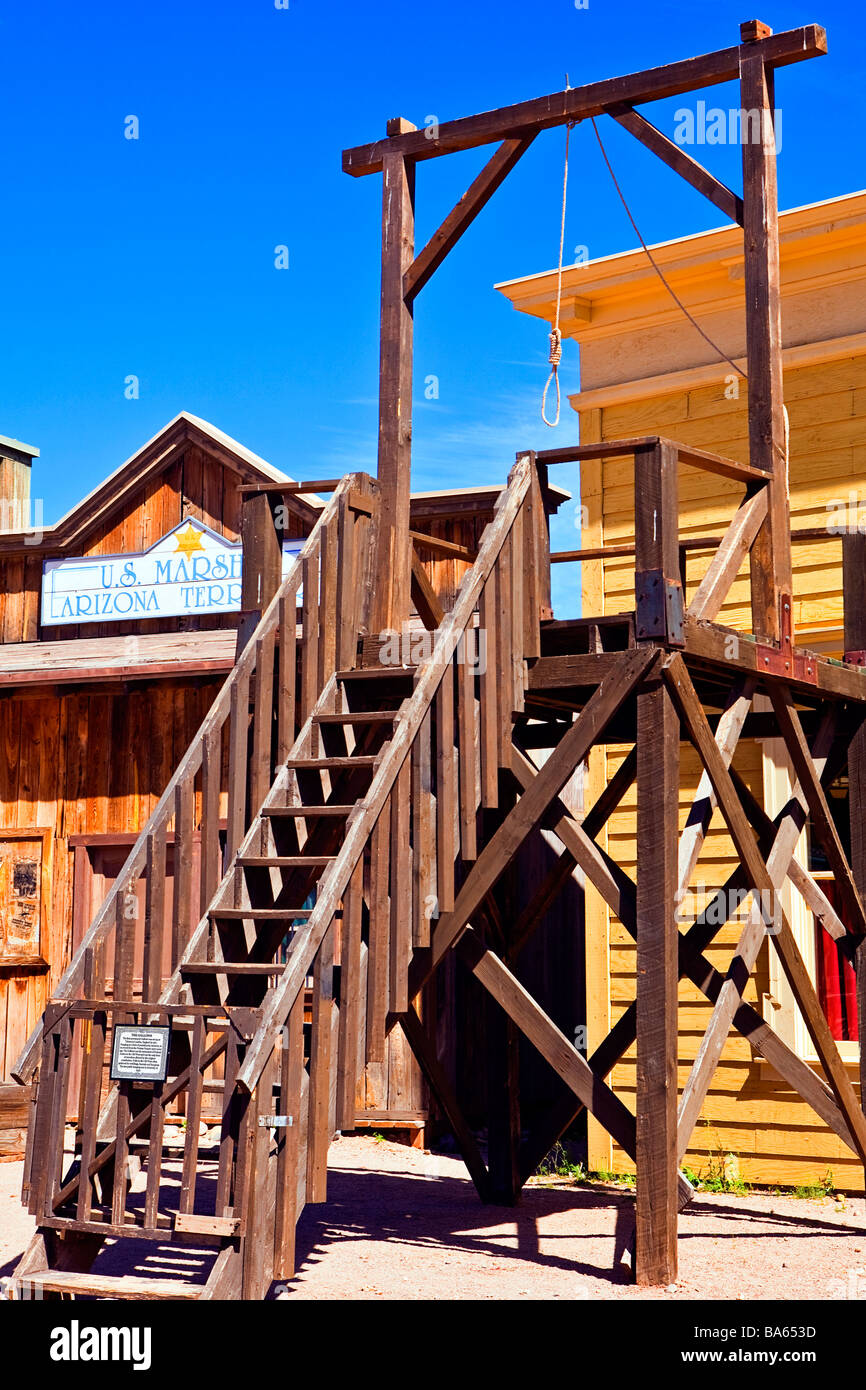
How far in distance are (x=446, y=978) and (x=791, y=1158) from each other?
3.23m

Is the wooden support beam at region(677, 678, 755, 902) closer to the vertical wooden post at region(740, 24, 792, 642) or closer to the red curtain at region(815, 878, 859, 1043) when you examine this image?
the vertical wooden post at region(740, 24, 792, 642)

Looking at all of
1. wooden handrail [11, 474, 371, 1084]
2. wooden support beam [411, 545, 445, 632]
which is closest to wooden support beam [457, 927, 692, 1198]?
wooden handrail [11, 474, 371, 1084]

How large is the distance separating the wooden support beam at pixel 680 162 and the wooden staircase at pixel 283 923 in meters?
1.80

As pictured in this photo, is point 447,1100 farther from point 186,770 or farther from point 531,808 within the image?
point 186,770

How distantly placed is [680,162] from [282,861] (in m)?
4.26

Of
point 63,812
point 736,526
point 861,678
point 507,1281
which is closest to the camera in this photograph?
point 507,1281

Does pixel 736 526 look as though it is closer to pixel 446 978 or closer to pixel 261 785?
pixel 261 785

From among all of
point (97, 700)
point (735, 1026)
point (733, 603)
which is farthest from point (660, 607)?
point (97, 700)

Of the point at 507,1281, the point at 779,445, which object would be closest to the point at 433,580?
the point at 779,445

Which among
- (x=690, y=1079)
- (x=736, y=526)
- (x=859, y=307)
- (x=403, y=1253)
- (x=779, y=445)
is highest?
(x=859, y=307)

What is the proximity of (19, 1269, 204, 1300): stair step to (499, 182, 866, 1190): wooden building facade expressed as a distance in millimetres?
5110
